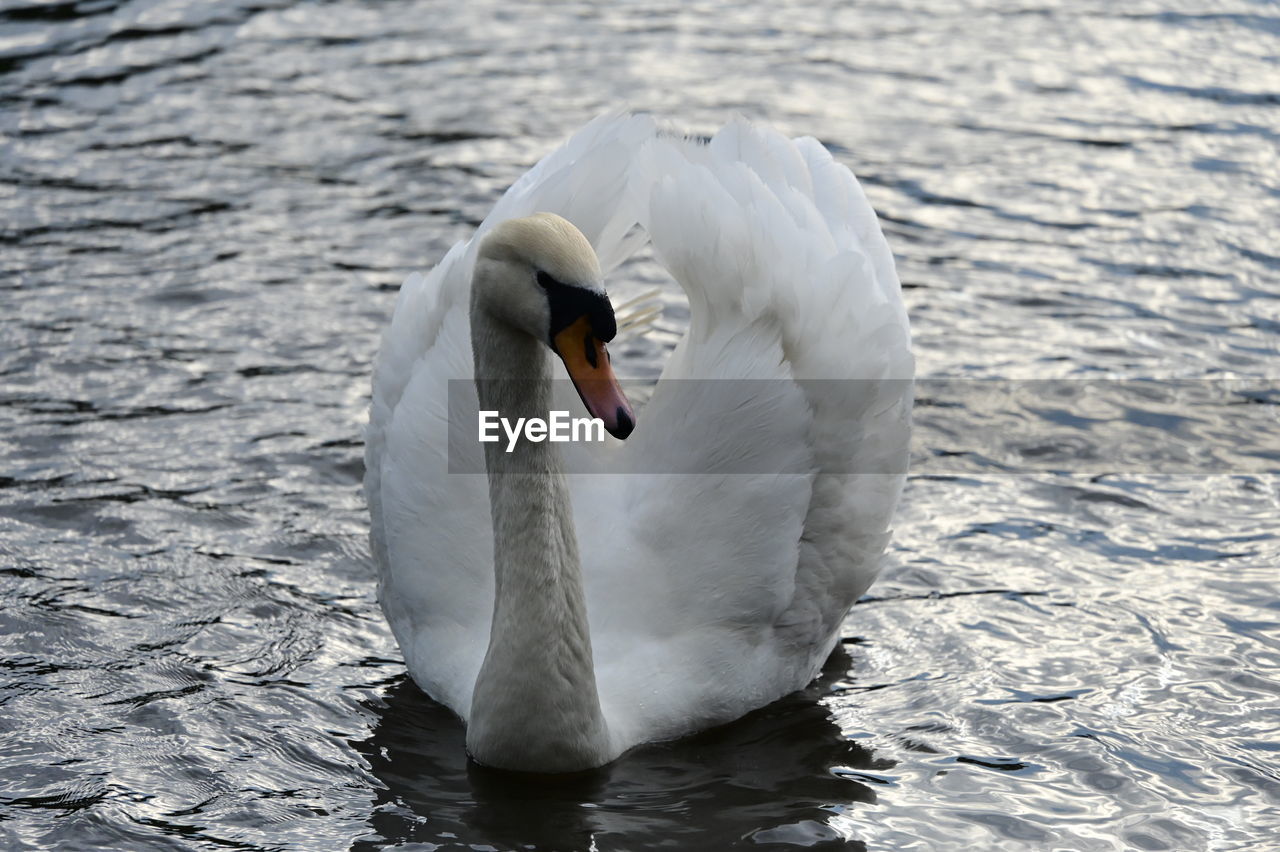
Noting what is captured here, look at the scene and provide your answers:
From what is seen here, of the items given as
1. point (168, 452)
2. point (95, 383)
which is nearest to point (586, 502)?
point (168, 452)

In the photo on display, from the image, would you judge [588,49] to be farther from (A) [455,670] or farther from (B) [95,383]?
(A) [455,670]

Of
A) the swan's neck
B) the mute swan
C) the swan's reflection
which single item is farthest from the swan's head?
the swan's reflection

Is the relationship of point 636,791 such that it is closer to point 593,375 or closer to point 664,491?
point 664,491

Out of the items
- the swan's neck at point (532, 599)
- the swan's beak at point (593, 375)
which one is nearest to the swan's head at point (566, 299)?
the swan's beak at point (593, 375)

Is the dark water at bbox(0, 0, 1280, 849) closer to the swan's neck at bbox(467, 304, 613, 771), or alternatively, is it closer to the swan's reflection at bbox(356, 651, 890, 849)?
the swan's reflection at bbox(356, 651, 890, 849)

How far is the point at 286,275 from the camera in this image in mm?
9906

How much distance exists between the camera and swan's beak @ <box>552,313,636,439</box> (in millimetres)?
4965

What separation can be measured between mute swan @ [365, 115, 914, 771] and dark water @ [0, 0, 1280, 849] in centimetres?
28

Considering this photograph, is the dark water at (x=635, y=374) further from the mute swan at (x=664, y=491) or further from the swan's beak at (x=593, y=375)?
the swan's beak at (x=593, y=375)

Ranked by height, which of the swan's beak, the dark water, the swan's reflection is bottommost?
the swan's reflection

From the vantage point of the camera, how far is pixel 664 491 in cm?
600

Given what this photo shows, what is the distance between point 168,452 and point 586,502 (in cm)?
264

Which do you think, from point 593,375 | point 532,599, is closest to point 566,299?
point 593,375

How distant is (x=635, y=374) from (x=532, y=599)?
3558mm
